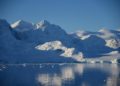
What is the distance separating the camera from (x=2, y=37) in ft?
636

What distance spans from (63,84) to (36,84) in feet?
18.8

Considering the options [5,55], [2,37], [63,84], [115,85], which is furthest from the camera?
[2,37]

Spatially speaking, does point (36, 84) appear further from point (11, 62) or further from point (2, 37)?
point (2, 37)

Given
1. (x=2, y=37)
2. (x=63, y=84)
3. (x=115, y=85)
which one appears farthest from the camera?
(x=2, y=37)

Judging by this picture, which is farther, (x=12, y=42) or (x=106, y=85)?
(x=12, y=42)

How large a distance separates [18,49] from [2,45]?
14.4 m

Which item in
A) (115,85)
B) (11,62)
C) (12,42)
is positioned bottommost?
(115,85)

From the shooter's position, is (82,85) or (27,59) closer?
(82,85)

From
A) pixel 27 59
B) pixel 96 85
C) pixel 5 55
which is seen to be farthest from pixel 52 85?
pixel 27 59

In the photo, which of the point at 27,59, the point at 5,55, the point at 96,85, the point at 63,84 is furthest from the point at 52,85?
the point at 27,59

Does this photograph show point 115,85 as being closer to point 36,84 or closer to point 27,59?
point 36,84

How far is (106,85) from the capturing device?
2625 inches

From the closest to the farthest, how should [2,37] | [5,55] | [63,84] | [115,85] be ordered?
[115,85]
[63,84]
[5,55]
[2,37]

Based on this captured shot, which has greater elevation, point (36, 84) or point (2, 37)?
point (2, 37)
